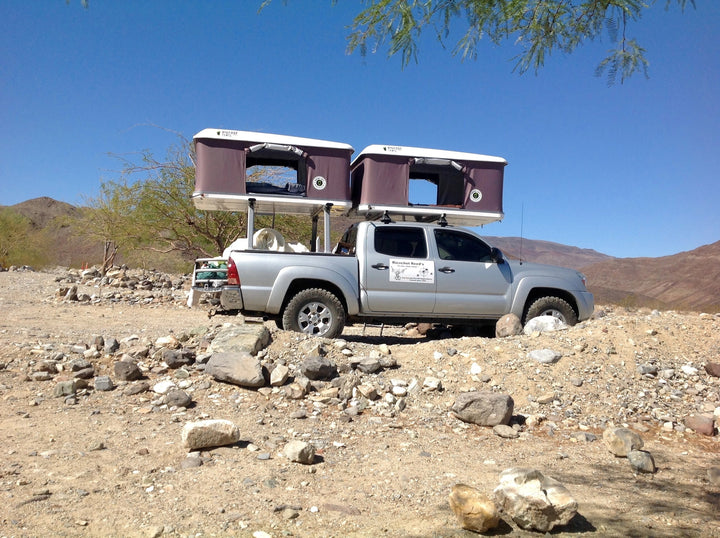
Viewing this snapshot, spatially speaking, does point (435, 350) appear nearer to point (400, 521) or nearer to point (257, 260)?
point (257, 260)

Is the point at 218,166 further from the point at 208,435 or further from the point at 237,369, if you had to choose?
the point at 208,435

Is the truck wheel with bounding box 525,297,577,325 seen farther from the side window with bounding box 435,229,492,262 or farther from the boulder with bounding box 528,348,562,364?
the boulder with bounding box 528,348,562,364

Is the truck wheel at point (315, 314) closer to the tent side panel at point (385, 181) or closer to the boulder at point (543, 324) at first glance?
the tent side panel at point (385, 181)

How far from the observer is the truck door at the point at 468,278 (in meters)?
8.22

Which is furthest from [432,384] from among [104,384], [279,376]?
[104,384]

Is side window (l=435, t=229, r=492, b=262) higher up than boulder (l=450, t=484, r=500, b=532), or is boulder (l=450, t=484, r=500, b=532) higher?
side window (l=435, t=229, r=492, b=262)

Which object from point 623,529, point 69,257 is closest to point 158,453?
point 623,529

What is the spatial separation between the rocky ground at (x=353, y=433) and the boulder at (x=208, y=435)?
0.08 meters

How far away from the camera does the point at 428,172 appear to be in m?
9.34

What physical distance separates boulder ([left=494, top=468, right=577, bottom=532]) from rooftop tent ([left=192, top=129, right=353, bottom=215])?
5.33 meters

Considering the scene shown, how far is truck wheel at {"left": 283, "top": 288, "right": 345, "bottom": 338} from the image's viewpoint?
7773 millimetres

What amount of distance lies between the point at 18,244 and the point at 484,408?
116 ft

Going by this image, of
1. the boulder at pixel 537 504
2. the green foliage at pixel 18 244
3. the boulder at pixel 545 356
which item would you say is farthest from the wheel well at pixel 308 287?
the green foliage at pixel 18 244

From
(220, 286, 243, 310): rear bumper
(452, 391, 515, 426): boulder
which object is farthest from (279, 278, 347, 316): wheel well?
(452, 391, 515, 426): boulder
